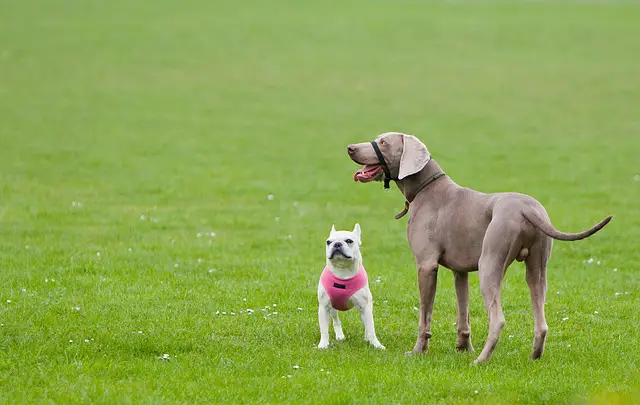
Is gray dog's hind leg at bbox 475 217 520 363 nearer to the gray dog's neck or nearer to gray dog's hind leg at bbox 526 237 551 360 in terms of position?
gray dog's hind leg at bbox 526 237 551 360

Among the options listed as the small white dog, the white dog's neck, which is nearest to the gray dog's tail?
the small white dog

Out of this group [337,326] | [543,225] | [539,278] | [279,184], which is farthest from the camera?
[279,184]

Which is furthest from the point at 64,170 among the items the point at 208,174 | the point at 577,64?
the point at 577,64

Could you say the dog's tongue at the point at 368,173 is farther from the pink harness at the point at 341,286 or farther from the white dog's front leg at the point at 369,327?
the white dog's front leg at the point at 369,327

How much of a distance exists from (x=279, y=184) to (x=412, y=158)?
1432cm

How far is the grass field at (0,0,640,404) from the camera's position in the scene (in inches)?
434

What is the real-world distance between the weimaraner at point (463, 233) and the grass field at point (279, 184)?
568 millimetres

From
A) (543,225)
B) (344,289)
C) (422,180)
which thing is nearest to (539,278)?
(543,225)

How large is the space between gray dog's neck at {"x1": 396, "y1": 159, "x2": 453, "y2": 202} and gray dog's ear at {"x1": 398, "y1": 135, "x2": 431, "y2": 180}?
142 millimetres

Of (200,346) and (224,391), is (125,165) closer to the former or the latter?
(200,346)

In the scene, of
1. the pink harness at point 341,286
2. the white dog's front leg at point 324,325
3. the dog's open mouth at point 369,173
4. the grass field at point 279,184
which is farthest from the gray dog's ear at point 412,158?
the grass field at point 279,184

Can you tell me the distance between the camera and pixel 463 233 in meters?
11.4

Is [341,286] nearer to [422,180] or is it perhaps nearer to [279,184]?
[422,180]

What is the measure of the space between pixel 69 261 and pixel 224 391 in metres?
7.23
